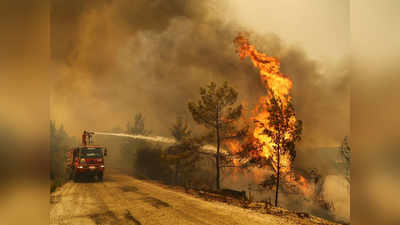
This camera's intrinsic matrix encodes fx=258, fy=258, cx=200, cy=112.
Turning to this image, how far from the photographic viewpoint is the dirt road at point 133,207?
3.12m

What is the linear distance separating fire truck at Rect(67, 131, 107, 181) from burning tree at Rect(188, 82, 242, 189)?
4.47 feet

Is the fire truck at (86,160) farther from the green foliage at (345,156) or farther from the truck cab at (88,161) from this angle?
the green foliage at (345,156)

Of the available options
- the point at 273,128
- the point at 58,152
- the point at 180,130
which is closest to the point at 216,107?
the point at 180,130

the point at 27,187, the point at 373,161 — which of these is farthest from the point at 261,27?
the point at 27,187

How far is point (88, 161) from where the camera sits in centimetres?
332

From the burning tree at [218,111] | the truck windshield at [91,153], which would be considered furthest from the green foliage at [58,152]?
the burning tree at [218,111]

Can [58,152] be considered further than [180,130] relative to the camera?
No

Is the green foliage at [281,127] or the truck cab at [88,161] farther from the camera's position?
the green foliage at [281,127]

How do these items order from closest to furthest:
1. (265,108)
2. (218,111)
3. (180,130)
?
(180,130), (218,111), (265,108)

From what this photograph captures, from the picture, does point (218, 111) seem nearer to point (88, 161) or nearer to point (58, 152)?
point (88, 161)

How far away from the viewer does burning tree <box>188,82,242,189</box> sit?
3.71 m

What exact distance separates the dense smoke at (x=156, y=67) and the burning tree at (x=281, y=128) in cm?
15

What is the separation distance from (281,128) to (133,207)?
245 cm

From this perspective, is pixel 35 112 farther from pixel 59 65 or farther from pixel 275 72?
pixel 275 72
